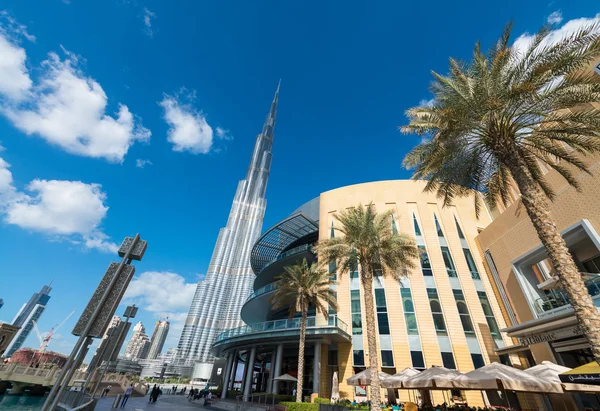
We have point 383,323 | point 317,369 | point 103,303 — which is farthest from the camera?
point 383,323

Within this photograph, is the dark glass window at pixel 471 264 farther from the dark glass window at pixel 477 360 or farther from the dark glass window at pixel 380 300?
the dark glass window at pixel 380 300

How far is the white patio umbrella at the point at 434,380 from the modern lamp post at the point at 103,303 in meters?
13.3

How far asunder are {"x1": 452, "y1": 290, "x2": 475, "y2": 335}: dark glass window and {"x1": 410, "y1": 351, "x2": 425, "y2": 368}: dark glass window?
4.97 m

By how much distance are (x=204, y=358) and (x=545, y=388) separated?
14940 cm

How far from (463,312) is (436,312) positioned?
8.61 ft

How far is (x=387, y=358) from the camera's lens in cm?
2312

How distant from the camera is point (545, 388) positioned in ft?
32.2

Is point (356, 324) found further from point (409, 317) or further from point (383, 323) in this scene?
point (409, 317)

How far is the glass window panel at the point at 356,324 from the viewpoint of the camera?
969 inches

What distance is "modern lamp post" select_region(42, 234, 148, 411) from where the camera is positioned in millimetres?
5586

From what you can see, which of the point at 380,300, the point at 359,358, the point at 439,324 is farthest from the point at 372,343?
the point at 439,324

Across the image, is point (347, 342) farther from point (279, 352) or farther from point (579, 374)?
point (579, 374)

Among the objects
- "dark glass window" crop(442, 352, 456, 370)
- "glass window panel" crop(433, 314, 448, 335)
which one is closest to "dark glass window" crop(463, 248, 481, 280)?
"glass window panel" crop(433, 314, 448, 335)

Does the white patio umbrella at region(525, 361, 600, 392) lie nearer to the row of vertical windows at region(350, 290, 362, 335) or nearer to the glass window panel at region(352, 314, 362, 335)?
the glass window panel at region(352, 314, 362, 335)
